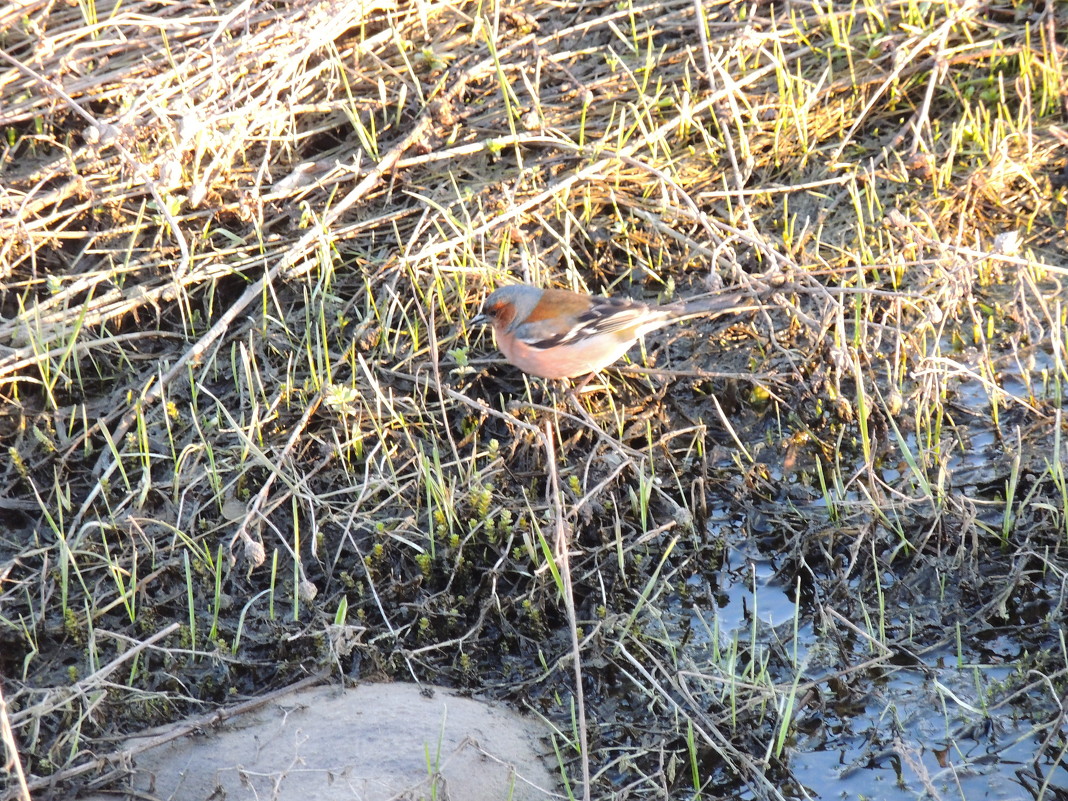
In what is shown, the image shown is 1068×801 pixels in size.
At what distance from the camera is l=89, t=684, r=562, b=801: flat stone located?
3930mm

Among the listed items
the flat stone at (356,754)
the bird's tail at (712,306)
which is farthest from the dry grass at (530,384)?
the flat stone at (356,754)

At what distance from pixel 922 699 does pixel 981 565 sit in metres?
0.80

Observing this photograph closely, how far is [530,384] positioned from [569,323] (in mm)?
476

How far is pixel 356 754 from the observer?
13.3 feet

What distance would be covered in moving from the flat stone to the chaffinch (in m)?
1.74

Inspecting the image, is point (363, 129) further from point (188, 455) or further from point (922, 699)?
point (922, 699)

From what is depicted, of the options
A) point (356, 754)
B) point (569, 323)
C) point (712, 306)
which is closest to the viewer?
point (356, 754)

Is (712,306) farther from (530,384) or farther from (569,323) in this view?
(530,384)

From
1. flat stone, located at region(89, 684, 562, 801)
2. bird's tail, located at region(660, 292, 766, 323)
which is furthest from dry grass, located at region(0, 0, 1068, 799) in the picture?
flat stone, located at region(89, 684, 562, 801)

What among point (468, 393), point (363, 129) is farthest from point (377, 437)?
point (363, 129)

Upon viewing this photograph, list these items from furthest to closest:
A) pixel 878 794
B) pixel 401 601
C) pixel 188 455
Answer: pixel 188 455 → pixel 401 601 → pixel 878 794

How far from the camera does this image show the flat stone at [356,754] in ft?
12.9

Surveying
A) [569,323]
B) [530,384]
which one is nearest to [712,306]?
[569,323]

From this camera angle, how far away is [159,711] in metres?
4.38
